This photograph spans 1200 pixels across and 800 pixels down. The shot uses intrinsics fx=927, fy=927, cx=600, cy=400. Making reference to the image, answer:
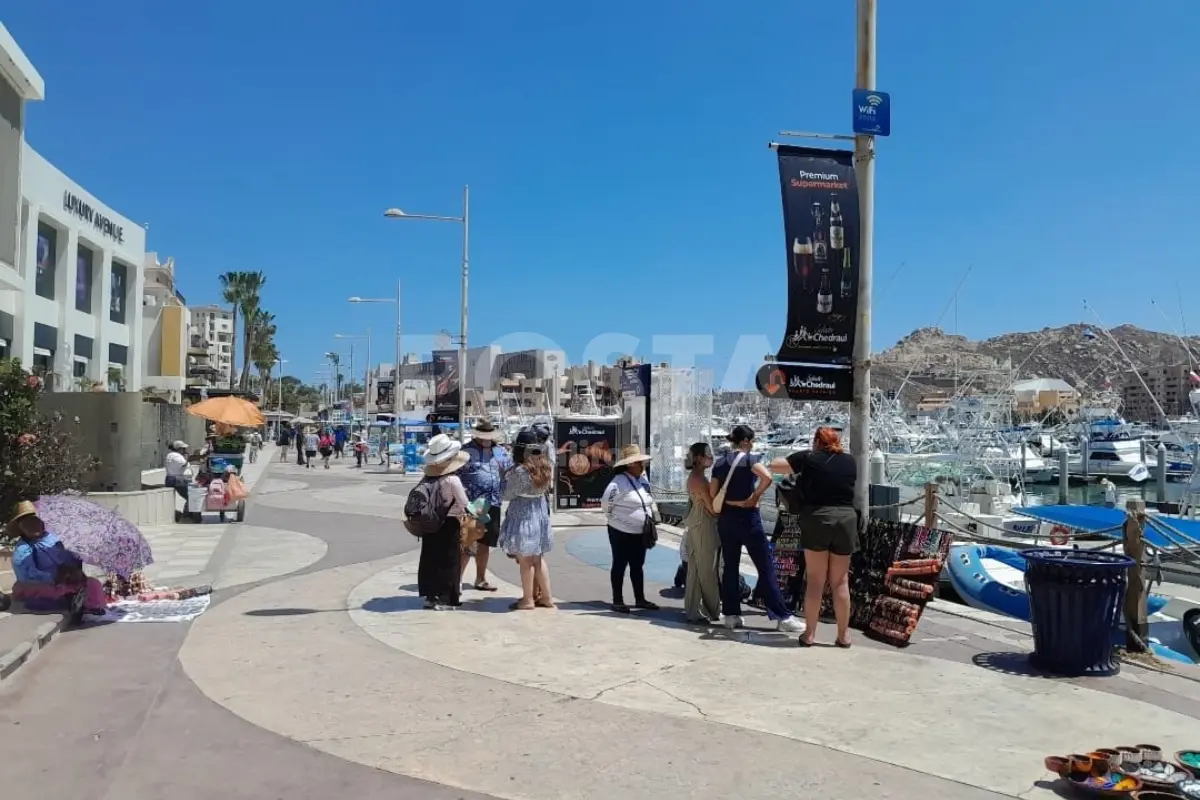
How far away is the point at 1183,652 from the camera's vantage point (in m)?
11.7

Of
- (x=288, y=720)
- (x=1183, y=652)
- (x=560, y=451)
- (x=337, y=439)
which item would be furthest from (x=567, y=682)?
(x=337, y=439)

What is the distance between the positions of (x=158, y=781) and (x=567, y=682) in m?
2.61

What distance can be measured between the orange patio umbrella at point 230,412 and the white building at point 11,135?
16.2 feet

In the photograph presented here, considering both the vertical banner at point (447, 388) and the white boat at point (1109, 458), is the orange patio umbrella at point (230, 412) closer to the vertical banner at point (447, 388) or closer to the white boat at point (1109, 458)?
the vertical banner at point (447, 388)

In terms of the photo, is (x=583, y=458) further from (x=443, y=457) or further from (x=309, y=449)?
(x=309, y=449)

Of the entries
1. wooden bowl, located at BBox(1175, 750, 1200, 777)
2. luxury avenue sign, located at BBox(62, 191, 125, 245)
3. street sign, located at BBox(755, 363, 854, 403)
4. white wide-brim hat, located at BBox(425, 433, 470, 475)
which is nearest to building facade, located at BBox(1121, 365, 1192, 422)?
street sign, located at BBox(755, 363, 854, 403)

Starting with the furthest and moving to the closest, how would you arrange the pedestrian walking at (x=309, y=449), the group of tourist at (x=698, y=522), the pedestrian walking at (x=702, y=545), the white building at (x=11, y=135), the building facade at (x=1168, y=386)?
1. the building facade at (x=1168, y=386)
2. the pedestrian walking at (x=309, y=449)
3. the white building at (x=11, y=135)
4. the pedestrian walking at (x=702, y=545)
5. the group of tourist at (x=698, y=522)

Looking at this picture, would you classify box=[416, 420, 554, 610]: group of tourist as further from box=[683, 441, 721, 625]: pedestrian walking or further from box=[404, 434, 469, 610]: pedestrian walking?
box=[683, 441, 721, 625]: pedestrian walking

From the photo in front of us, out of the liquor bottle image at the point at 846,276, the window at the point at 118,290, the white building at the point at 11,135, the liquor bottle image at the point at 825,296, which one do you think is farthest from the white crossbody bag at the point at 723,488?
the window at the point at 118,290

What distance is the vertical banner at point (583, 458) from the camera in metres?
18.0

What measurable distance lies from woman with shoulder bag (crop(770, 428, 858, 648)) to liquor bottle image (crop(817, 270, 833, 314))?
1722 millimetres

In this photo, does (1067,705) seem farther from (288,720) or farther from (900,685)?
(288,720)

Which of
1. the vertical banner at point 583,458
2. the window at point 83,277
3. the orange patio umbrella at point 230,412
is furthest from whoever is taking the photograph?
the window at point 83,277

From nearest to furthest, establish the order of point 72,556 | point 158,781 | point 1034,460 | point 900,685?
point 158,781 → point 900,685 → point 72,556 → point 1034,460
